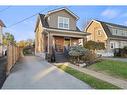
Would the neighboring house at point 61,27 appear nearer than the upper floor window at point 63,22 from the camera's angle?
Yes

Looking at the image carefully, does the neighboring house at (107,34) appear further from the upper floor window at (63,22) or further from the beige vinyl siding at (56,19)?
the upper floor window at (63,22)

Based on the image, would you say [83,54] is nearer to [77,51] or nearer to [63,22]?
[77,51]

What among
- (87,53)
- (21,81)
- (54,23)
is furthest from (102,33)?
(21,81)

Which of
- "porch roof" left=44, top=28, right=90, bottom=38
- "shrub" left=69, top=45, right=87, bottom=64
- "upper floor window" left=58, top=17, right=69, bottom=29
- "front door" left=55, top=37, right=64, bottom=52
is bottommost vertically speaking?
"shrub" left=69, top=45, right=87, bottom=64

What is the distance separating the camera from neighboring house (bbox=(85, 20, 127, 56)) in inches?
1107

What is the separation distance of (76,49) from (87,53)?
3.22ft

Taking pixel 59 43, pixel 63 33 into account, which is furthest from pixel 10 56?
pixel 59 43

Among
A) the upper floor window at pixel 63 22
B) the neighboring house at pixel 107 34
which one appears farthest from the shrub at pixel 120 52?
the upper floor window at pixel 63 22

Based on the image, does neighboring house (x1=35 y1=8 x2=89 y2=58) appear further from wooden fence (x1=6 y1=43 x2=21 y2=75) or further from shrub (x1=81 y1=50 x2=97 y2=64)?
wooden fence (x1=6 y1=43 x2=21 y2=75)

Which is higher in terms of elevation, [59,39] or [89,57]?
[59,39]

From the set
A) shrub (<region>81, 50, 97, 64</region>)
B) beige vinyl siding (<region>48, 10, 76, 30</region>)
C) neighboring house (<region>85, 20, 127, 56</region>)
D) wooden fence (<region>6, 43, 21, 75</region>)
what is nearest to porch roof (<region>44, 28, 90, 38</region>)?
beige vinyl siding (<region>48, 10, 76, 30</region>)

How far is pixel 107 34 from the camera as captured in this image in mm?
29469

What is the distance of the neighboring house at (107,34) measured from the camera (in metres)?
28.1
